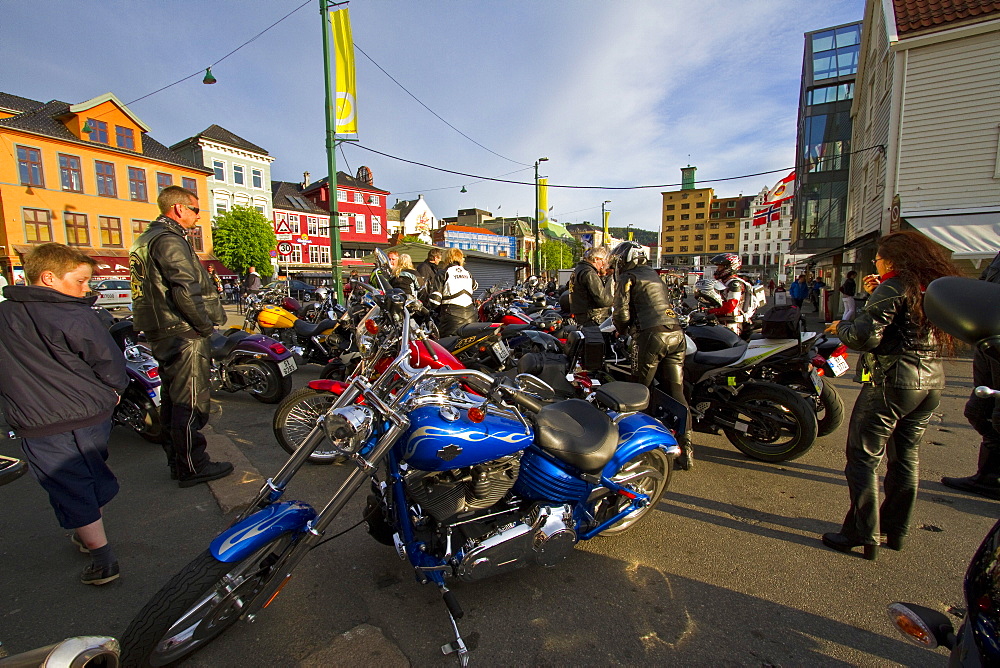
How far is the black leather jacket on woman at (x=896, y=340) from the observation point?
2443 mm

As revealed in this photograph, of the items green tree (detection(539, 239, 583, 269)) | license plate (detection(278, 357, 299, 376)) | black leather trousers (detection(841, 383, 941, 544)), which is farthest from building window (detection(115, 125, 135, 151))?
green tree (detection(539, 239, 583, 269))

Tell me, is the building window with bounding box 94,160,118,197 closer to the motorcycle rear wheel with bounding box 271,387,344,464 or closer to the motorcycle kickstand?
the motorcycle rear wheel with bounding box 271,387,344,464

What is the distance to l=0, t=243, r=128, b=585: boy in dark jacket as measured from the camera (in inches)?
91.4

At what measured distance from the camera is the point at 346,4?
894cm

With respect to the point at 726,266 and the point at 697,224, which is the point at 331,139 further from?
the point at 697,224

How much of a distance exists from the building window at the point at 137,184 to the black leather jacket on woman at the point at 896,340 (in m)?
38.5

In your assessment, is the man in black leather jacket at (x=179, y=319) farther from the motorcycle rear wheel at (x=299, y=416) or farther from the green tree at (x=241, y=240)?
the green tree at (x=241, y=240)

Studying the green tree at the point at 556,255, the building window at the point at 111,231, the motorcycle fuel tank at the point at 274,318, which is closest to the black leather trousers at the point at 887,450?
the motorcycle fuel tank at the point at 274,318

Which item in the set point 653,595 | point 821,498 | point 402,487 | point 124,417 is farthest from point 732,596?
point 124,417

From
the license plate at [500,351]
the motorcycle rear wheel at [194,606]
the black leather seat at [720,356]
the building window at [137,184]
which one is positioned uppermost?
the building window at [137,184]

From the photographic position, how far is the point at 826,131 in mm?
30062

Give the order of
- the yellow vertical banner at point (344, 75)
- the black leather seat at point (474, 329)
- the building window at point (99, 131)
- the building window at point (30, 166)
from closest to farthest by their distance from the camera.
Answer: the black leather seat at point (474, 329)
the yellow vertical banner at point (344, 75)
the building window at point (30, 166)
the building window at point (99, 131)

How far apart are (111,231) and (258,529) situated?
36905 mm

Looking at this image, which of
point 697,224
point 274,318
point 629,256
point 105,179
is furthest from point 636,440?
point 697,224
